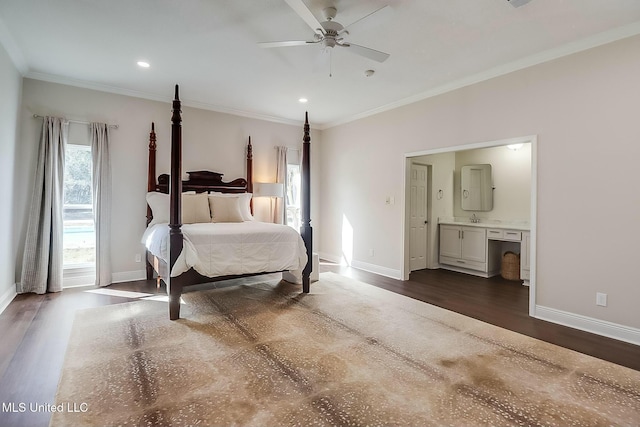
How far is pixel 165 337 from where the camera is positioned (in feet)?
9.44

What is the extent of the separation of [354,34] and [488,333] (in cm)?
307

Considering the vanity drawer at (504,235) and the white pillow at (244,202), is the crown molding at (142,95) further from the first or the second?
the vanity drawer at (504,235)

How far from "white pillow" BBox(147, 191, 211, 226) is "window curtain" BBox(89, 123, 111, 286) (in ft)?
1.84

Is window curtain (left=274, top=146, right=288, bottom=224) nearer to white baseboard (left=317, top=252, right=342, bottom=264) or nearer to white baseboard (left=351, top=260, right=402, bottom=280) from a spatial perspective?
white baseboard (left=317, top=252, right=342, bottom=264)

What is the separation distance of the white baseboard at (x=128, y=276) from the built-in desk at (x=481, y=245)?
5.12 m

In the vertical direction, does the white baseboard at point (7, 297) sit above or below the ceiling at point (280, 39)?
below

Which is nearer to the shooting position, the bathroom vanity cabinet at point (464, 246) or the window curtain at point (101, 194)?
the window curtain at point (101, 194)

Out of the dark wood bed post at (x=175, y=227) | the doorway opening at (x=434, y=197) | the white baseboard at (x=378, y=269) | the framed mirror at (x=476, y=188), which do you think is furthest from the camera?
the framed mirror at (x=476, y=188)

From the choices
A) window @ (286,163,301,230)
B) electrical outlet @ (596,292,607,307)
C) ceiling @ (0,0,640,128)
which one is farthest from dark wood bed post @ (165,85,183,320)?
electrical outlet @ (596,292,607,307)

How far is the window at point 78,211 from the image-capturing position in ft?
14.7

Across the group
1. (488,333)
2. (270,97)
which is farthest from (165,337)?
(270,97)

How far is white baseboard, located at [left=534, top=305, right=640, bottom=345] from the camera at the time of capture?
2.90 meters

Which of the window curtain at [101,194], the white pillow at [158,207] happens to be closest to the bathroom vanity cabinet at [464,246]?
the white pillow at [158,207]

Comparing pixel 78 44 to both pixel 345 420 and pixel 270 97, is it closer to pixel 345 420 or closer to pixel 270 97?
pixel 270 97
